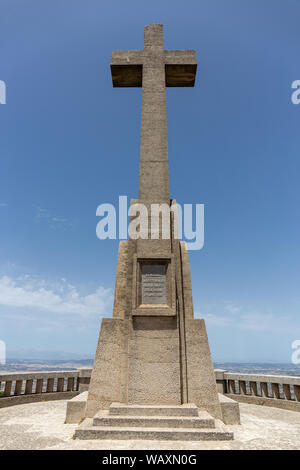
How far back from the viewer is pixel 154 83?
414 inches

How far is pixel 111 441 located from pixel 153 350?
2379 millimetres

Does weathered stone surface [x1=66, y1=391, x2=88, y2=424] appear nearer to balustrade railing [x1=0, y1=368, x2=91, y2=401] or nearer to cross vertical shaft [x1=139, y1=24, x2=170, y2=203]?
balustrade railing [x1=0, y1=368, x2=91, y2=401]

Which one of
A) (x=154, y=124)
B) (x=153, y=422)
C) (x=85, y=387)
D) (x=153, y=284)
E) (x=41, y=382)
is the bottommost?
(x=85, y=387)

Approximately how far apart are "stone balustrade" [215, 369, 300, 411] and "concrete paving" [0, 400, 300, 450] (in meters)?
0.71

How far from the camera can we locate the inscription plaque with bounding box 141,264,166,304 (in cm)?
831

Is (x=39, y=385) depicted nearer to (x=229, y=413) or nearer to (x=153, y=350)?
(x=153, y=350)

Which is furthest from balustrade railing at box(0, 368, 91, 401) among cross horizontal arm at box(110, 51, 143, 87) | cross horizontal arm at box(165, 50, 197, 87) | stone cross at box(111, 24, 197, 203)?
cross horizontal arm at box(165, 50, 197, 87)

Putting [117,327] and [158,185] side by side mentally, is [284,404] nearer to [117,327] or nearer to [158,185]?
[117,327]

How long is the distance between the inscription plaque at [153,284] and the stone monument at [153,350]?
28 mm

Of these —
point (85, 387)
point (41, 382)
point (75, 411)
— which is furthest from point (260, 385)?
point (41, 382)

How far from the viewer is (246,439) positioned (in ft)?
20.6

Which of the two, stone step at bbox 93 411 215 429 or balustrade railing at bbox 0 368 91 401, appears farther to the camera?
balustrade railing at bbox 0 368 91 401
